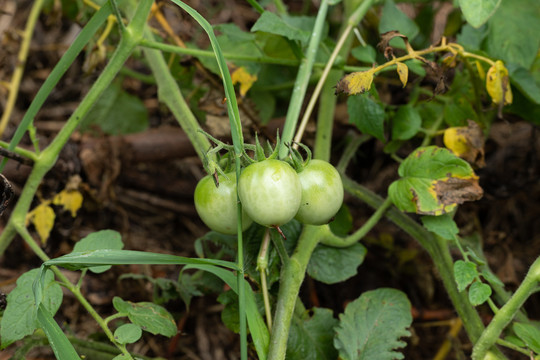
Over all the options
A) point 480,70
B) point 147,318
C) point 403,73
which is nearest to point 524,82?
point 480,70

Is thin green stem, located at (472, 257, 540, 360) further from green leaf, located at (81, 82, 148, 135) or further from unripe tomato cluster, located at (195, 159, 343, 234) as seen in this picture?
green leaf, located at (81, 82, 148, 135)

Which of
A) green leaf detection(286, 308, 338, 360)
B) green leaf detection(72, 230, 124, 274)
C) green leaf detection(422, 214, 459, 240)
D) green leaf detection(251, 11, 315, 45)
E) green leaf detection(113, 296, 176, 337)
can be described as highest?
green leaf detection(251, 11, 315, 45)

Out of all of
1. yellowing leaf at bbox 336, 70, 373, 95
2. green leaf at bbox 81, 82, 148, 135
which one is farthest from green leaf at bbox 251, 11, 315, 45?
green leaf at bbox 81, 82, 148, 135

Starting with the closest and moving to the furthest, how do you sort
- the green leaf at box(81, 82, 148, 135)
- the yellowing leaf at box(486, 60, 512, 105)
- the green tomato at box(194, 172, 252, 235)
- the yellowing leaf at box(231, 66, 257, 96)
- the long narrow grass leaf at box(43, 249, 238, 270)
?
the long narrow grass leaf at box(43, 249, 238, 270) → the green tomato at box(194, 172, 252, 235) → the yellowing leaf at box(486, 60, 512, 105) → the yellowing leaf at box(231, 66, 257, 96) → the green leaf at box(81, 82, 148, 135)

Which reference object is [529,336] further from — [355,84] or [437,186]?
[355,84]

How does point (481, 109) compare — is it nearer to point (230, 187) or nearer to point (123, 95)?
point (230, 187)

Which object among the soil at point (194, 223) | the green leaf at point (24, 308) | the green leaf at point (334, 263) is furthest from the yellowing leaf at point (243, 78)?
the green leaf at point (24, 308)

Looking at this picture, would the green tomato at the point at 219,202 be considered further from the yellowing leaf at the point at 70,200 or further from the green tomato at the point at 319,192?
the yellowing leaf at the point at 70,200
